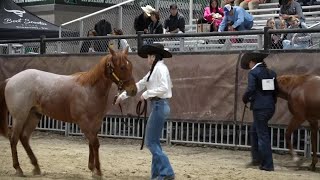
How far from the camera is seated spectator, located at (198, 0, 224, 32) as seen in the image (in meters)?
16.7

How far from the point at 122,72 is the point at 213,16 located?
8.18 metres

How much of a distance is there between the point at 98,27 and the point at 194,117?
5.57 meters

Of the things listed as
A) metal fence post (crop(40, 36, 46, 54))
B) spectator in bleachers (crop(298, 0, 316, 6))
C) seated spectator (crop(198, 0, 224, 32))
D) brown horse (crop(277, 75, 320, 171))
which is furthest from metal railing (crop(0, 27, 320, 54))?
spectator in bleachers (crop(298, 0, 316, 6))

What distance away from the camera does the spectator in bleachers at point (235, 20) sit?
15.6 meters

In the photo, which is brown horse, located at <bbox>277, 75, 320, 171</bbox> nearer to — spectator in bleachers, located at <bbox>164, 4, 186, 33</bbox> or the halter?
the halter

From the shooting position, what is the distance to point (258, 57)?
10734mm

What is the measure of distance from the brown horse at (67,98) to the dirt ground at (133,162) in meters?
0.63

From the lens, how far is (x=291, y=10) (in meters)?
15.4

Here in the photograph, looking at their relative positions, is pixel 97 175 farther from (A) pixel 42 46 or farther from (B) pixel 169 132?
(A) pixel 42 46

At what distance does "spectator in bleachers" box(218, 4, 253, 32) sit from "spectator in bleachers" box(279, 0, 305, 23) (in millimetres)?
842

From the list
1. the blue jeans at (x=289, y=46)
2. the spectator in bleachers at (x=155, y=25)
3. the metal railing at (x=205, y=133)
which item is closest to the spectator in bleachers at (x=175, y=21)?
the spectator in bleachers at (x=155, y=25)

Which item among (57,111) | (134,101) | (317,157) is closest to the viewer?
(57,111)

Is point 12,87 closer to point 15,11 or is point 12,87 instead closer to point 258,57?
point 258,57

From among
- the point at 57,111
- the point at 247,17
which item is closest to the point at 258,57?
the point at 57,111
